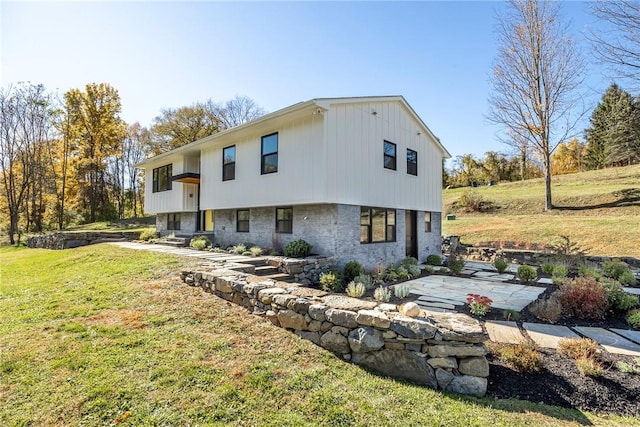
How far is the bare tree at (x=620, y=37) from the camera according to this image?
7.37 m

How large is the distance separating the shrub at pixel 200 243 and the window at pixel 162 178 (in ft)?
16.9

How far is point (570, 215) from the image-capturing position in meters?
17.4

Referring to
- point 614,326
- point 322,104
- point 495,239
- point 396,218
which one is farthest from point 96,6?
point 495,239

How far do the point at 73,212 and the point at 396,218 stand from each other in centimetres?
2633

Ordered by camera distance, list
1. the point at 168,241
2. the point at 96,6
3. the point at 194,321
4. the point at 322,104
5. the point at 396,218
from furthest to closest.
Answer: the point at 168,241
the point at 396,218
the point at 322,104
the point at 96,6
the point at 194,321

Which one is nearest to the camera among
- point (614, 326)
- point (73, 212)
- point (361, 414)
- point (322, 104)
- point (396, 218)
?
point (361, 414)

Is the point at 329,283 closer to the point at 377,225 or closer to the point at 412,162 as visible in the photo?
the point at 377,225

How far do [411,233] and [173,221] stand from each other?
12.7 metres

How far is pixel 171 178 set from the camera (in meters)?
15.4

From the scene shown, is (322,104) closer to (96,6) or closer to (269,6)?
(269,6)

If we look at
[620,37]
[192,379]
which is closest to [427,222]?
[620,37]

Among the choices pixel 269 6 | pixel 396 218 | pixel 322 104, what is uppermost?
pixel 269 6

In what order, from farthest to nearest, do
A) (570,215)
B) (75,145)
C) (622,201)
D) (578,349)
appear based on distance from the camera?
(75,145) → (622,201) → (570,215) → (578,349)

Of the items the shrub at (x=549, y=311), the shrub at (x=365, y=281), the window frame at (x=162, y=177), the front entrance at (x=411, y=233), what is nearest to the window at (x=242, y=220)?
A: the window frame at (x=162, y=177)
